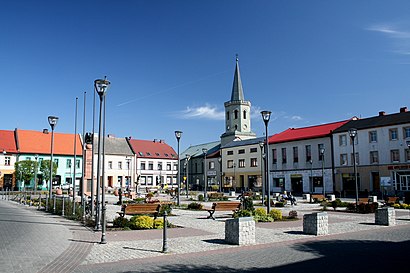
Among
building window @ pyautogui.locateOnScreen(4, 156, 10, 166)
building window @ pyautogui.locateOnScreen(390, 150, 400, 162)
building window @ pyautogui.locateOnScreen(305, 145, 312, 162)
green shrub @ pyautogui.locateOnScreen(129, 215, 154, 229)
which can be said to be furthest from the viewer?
building window @ pyautogui.locateOnScreen(4, 156, 10, 166)

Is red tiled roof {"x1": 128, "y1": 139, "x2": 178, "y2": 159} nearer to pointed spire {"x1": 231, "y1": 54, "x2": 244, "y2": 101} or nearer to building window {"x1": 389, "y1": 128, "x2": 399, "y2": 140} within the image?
pointed spire {"x1": 231, "y1": 54, "x2": 244, "y2": 101}

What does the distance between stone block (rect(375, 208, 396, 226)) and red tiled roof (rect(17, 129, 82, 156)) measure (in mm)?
61585

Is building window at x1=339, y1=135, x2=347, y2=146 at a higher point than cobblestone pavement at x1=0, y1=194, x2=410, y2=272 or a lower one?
higher

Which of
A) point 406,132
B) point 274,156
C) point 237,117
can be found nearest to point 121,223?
point 406,132

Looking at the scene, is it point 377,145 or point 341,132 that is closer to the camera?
point 377,145

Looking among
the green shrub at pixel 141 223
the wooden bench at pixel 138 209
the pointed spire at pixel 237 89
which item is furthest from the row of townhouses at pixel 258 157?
the green shrub at pixel 141 223

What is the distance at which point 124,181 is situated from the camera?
7831 centimetres

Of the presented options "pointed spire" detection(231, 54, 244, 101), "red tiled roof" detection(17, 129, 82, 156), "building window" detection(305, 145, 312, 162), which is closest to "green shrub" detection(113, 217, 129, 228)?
"building window" detection(305, 145, 312, 162)

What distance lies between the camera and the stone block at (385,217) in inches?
680

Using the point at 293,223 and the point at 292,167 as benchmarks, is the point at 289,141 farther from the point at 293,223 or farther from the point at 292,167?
the point at 293,223

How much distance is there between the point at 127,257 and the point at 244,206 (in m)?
12.1

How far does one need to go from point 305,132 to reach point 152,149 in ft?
123

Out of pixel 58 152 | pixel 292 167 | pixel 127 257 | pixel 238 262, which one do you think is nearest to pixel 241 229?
pixel 238 262

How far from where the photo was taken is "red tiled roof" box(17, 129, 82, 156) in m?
67.4
